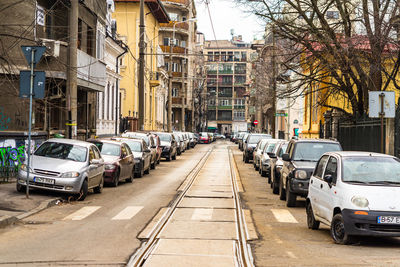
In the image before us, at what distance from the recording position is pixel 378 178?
35.4 feet

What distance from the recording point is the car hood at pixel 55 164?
16.6 m

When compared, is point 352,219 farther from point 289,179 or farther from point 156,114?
point 156,114

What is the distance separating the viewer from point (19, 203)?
1484 centimetres

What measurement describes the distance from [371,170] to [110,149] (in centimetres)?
1310

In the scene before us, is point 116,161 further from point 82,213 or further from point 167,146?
point 167,146

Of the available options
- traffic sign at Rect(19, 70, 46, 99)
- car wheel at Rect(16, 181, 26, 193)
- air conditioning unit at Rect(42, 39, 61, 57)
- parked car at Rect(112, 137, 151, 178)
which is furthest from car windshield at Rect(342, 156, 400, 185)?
parked car at Rect(112, 137, 151, 178)

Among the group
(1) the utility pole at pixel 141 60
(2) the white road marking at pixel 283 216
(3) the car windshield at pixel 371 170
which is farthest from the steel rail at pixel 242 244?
(1) the utility pole at pixel 141 60

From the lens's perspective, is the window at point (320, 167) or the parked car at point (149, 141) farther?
the parked car at point (149, 141)

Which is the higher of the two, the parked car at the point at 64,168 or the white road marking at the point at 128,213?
the parked car at the point at 64,168

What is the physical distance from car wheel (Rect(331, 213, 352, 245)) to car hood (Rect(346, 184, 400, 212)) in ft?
1.48

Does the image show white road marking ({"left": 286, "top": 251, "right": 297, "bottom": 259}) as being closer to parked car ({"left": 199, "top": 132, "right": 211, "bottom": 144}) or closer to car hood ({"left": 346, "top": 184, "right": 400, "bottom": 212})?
car hood ({"left": 346, "top": 184, "right": 400, "bottom": 212})

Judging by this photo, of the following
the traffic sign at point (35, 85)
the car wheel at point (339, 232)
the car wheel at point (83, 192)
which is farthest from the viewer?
the car wheel at point (83, 192)

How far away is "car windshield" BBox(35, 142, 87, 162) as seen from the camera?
17.6 m

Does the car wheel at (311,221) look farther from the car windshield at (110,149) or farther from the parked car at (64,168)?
the car windshield at (110,149)
